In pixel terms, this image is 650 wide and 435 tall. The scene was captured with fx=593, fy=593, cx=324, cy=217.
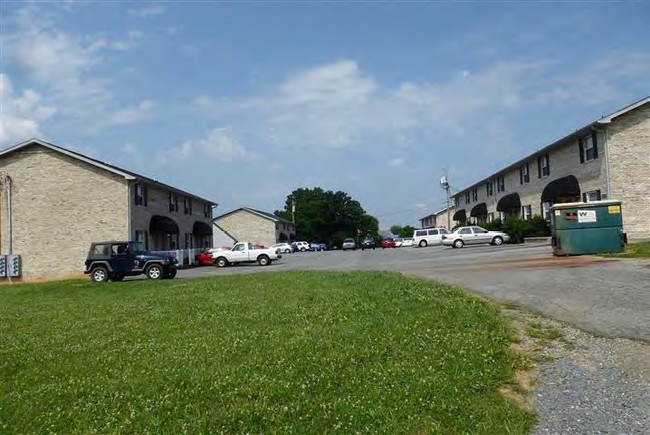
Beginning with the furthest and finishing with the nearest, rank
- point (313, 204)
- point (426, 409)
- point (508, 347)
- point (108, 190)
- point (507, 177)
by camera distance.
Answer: point (313, 204) → point (507, 177) → point (108, 190) → point (508, 347) → point (426, 409)

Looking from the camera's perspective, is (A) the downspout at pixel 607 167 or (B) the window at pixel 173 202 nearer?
(A) the downspout at pixel 607 167

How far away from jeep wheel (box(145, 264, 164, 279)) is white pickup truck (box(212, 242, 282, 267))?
12.4 meters

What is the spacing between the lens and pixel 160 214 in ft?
139

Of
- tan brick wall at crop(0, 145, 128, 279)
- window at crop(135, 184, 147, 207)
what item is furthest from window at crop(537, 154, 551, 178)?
tan brick wall at crop(0, 145, 128, 279)

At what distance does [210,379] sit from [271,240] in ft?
252

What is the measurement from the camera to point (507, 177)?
52656mm

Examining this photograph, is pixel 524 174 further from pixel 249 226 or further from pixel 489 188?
pixel 249 226

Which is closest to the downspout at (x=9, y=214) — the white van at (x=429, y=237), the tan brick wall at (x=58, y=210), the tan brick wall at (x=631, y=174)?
the tan brick wall at (x=58, y=210)

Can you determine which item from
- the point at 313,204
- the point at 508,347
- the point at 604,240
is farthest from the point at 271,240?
the point at 508,347

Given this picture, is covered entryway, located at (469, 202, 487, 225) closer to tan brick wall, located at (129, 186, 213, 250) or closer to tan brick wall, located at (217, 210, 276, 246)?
tan brick wall, located at (129, 186, 213, 250)

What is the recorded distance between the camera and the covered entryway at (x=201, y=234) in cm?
5241

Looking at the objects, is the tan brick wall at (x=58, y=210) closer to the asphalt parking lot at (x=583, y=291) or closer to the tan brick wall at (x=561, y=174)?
the asphalt parking lot at (x=583, y=291)

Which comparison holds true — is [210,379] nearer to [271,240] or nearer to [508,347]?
[508,347]

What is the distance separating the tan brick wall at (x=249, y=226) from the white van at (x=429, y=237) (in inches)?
1053
